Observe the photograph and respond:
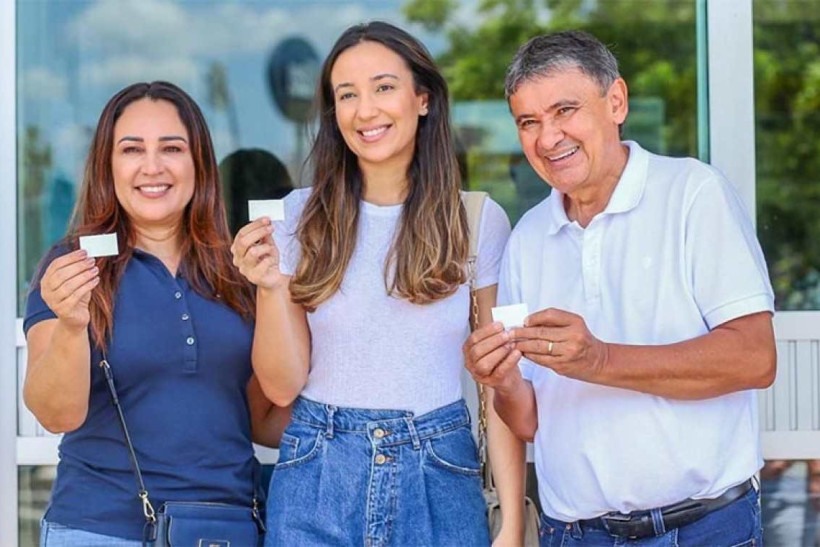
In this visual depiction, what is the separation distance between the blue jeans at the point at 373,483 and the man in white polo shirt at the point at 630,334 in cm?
18

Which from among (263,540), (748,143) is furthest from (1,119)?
(748,143)

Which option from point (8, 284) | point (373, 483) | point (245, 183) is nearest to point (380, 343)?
point (373, 483)

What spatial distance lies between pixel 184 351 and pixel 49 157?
246 centimetres

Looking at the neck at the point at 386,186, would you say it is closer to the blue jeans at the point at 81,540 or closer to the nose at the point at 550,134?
the nose at the point at 550,134

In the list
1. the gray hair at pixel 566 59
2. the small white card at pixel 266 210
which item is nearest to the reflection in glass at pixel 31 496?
the small white card at pixel 266 210

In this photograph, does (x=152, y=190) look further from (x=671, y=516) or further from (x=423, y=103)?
(x=671, y=516)

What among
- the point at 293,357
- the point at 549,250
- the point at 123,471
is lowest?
the point at 123,471

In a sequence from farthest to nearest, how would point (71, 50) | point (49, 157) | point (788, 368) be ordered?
point (71, 50), point (49, 157), point (788, 368)

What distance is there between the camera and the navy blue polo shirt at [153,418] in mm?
2461

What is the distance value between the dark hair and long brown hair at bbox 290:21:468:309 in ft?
7.98

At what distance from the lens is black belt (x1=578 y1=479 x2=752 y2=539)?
222cm

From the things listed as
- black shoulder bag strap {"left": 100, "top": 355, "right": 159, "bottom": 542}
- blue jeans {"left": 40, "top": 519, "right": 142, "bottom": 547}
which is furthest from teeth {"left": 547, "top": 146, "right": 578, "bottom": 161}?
blue jeans {"left": 40, "top": 519, "right": 142, "bottom": 547}

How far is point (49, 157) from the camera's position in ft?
15.4

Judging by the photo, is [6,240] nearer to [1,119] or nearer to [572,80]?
[1,119]
